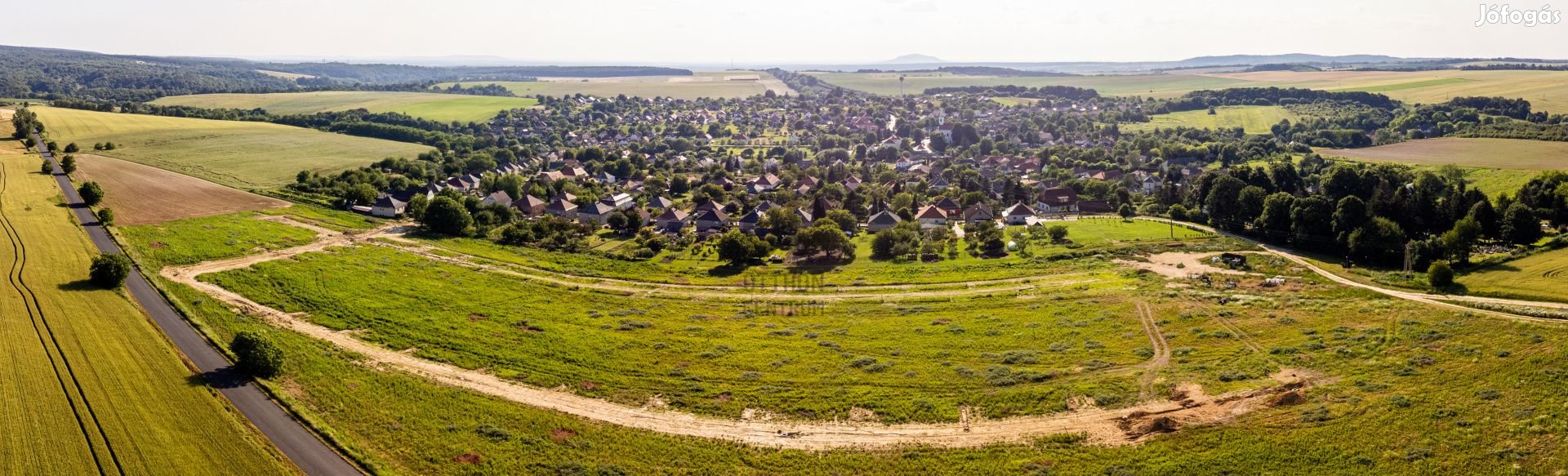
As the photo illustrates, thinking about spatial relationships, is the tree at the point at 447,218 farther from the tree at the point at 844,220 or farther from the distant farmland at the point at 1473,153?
the distant farmland at the point at 1473,153

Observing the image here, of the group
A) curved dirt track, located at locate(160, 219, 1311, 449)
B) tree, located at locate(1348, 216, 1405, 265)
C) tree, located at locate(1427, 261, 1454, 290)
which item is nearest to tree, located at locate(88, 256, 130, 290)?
curved dirt track, located at locate(160, 219, 1311, 449)

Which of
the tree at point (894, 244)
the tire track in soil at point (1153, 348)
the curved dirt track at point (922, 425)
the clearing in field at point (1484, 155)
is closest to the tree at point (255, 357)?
the curved dirt track at point (922, 425)

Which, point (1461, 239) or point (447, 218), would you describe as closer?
point (1461, 239)

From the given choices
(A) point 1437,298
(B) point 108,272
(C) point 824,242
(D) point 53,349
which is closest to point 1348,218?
(A) point 1437,298

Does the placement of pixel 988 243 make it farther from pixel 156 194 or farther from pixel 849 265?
pixel 156 194

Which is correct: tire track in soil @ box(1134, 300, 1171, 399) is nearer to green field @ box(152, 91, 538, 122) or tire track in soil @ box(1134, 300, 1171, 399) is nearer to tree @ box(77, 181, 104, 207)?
tree @ box(77, 181, 104, 207)

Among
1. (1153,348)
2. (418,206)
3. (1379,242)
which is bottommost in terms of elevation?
(1153,348)

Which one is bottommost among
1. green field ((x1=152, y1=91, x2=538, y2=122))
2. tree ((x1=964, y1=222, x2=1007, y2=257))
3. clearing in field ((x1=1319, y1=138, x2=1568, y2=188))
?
tree ((x1=964, y1=222, x2=1007, y2=257))

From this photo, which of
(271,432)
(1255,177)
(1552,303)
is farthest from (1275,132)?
(271,432)
